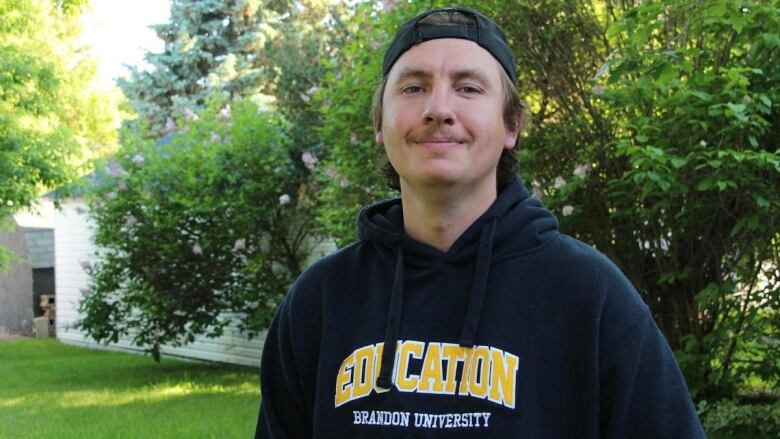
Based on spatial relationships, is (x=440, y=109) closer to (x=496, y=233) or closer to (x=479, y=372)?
(x=496, y=233)

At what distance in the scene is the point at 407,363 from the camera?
1.75 metres

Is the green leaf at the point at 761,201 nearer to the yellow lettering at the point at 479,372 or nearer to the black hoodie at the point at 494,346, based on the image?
the black hoodie at the point at 494,346

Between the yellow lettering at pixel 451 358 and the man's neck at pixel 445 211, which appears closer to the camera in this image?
the yellow lettering at pixel 451 358

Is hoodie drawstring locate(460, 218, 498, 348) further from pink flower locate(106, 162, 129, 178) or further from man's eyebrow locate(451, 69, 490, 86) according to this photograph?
pink flower locate(106, 162, 129, 178)

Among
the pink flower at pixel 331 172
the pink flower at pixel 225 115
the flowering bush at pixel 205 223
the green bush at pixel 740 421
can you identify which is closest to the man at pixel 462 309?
the green bush at pixel 740 421

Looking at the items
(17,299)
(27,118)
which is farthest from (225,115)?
(17,299)

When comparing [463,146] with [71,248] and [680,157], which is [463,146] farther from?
[71,248]

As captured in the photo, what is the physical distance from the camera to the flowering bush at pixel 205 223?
483 inches

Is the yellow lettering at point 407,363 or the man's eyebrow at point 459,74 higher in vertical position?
the man's eyebrow at point 459,74

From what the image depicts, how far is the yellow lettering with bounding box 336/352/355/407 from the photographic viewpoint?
1803 millimetres

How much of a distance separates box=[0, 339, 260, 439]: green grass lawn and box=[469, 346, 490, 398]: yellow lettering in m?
6.73

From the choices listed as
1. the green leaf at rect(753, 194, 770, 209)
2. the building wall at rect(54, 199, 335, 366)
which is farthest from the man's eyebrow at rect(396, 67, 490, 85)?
the building wall at rect(54, 199, 335, 366)

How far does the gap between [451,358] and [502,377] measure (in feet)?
0.34

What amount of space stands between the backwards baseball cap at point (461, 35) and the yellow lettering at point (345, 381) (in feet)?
1.98
